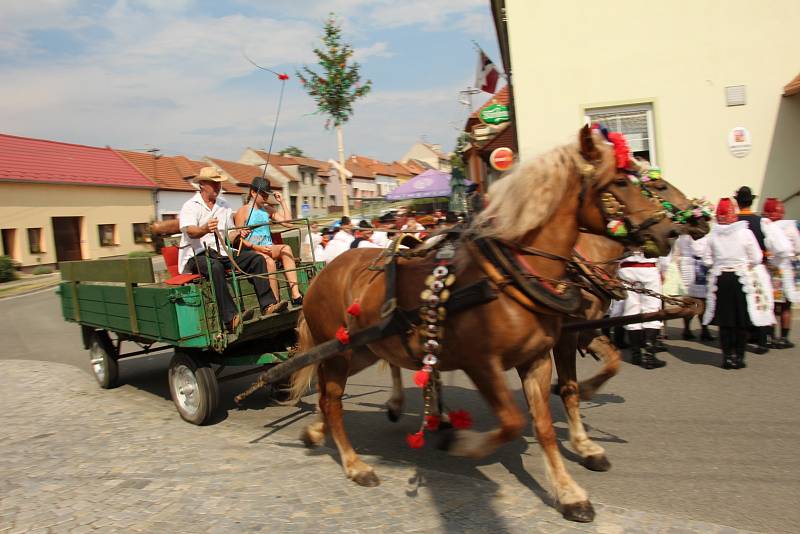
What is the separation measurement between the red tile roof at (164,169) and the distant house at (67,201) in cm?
125

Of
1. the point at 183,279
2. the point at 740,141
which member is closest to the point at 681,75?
the point at 740,141

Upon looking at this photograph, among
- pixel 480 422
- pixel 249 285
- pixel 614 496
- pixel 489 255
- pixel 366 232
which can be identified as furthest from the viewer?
pixel 366 232

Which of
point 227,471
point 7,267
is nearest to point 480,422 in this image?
point 227,471

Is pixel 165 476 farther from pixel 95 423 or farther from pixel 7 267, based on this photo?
pixel 7 267

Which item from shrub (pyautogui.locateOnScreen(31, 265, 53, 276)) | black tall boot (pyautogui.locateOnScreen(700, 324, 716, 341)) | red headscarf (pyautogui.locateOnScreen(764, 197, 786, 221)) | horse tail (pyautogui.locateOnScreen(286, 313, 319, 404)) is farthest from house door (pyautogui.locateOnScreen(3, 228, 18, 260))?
red headscarf (pyautogui.locateOnScreen(764, 197, 786, 221))

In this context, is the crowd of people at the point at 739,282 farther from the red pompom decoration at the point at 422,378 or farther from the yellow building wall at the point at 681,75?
the red pompom decoration at the point at 422,378

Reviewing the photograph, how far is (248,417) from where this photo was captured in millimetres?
5898

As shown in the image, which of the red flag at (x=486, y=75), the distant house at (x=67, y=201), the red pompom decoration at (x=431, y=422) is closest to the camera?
the red pompom decoration at (x=431, y=422)

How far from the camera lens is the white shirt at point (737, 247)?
254 inches

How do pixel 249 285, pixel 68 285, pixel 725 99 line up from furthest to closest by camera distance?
1. pixel 725 99
2. pixel 68 285
3. pixel 249 285

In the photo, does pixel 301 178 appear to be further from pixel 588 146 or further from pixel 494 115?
pixel 588 146

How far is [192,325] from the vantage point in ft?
17.6

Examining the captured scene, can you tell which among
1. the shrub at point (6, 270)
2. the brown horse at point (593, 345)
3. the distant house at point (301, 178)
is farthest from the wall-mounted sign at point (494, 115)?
the distant house at point (301, 178)

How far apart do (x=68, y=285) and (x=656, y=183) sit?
6797 millimetres
